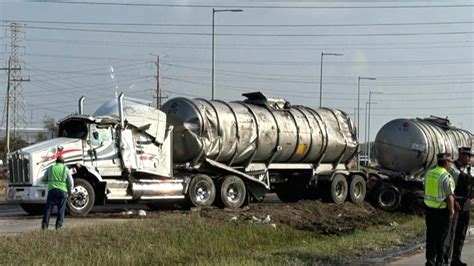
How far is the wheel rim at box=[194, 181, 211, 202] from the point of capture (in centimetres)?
2025

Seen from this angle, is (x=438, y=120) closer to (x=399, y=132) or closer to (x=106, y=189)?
(x=399, y=132)

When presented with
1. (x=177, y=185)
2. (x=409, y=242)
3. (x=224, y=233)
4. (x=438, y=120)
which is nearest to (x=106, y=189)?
(x=177, y=185)

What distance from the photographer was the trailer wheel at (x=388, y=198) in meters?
24.1

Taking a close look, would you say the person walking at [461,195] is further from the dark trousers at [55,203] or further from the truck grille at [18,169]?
the truck grille at [18,169]

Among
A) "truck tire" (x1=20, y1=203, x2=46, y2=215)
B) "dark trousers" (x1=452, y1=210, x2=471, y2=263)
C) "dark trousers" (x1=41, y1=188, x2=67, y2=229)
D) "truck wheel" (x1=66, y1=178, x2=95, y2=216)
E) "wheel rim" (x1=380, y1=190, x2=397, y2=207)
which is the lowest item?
"wheel rim" (x1=380, y1=190, x2=397, y2=207)

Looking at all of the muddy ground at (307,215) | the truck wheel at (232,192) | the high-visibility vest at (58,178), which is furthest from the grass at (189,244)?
the truck wheel at (232,192)

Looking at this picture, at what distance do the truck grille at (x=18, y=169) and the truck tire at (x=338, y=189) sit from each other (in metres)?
11.2

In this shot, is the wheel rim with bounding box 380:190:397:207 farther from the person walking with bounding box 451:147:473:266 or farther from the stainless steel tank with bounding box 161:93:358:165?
the person walking with bounding box 451:147:473:266

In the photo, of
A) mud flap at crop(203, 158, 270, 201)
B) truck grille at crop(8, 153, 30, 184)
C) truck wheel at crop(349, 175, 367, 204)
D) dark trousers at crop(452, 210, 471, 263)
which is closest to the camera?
dark trousers at crop(452, 210, 471, 263)

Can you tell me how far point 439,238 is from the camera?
1027 cm

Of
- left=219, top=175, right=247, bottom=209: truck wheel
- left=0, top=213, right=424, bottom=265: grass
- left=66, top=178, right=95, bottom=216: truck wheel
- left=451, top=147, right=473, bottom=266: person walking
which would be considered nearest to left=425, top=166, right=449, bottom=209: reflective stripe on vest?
left=451, top=147, right=473, bottom=266: person walking

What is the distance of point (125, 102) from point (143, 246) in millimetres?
7623

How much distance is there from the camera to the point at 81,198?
1762 cm

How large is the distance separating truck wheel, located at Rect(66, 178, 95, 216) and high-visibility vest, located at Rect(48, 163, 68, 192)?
2.23 m
